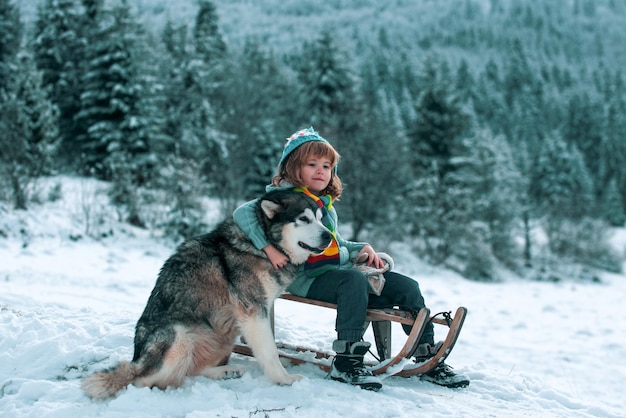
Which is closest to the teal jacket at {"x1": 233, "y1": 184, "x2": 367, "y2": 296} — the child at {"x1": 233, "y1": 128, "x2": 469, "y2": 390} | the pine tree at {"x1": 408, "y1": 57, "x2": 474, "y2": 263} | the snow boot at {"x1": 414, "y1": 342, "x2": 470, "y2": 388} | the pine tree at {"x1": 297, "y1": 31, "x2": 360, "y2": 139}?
the child at {"x1": 233, "y1": 128, "x2": 469, "y2": 390}

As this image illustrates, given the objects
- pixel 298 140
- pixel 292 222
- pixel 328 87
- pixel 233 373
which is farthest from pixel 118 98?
pixel 233 373

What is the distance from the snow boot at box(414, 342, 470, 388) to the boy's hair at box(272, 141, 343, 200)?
1.47m

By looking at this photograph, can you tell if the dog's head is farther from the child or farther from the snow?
the snow

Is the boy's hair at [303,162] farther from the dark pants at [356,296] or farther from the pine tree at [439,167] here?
the pine tree at [439,167]

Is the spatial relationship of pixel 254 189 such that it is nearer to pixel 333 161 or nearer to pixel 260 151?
pixel 260 151

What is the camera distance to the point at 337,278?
3711 millimetres

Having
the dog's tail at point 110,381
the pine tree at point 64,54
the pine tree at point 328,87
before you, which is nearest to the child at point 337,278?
the dog's tail at point 110,381

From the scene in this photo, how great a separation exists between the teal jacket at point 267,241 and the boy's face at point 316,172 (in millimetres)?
164

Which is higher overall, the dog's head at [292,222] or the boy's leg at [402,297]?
the dog's head at [292,222]

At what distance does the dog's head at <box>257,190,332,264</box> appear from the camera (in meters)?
3.41

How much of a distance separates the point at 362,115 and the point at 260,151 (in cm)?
578

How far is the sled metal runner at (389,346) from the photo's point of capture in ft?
11.9

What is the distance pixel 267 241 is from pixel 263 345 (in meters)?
0.73

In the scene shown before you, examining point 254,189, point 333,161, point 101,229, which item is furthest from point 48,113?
point 333,161
